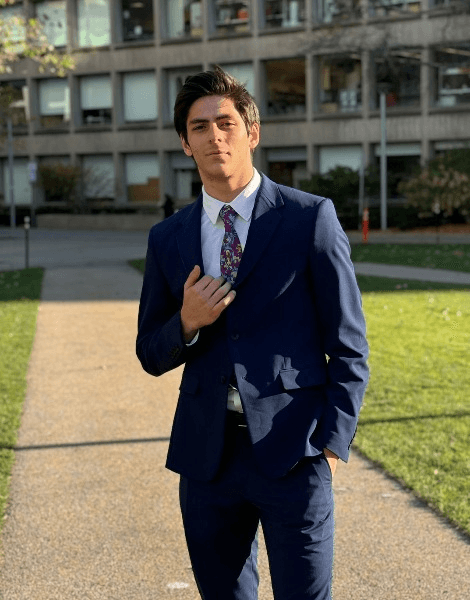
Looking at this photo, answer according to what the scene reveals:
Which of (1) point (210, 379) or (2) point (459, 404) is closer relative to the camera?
(1) point (210, 379)

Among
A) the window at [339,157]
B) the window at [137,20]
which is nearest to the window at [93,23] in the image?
the window at [137,20]

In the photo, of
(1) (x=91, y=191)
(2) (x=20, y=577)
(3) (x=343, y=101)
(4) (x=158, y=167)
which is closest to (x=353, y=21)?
(3) (x=343, y=101)

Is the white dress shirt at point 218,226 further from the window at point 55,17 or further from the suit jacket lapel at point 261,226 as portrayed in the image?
the window at point 55,17

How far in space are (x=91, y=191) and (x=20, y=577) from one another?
2069 inches

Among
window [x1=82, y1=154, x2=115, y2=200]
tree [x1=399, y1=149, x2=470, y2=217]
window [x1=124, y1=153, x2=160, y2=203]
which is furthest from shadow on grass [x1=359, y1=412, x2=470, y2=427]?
window [x1=82, y1=154, x2=115, y2=200]

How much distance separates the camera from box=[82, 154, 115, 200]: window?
5594cm

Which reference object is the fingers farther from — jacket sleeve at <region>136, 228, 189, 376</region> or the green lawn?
the green lawn

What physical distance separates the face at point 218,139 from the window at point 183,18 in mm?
51354

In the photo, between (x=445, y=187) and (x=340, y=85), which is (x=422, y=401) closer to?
(x=445, y=187)

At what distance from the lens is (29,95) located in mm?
58000

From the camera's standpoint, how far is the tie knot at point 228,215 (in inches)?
118

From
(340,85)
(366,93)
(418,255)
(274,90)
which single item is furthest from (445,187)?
(274,90)

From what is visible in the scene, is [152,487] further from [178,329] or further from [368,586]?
[178,329]

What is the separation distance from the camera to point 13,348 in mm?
12094
